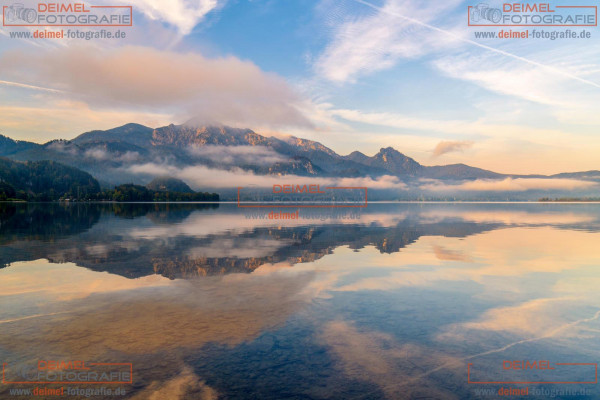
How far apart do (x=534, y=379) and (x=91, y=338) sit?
17.2 m

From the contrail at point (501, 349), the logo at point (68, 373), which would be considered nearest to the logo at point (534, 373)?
the contrail at point (501, 349)

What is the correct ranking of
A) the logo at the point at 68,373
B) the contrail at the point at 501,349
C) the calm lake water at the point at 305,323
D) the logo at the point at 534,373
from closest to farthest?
the logo at the point at 68,373 < the calm lake water at the point at 305,323 < the contrail at the point at 501,349 < the logo at the point at 534,373

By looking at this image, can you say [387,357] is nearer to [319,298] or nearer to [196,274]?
[319,298]

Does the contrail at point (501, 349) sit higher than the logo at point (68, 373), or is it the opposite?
the logo at point (68, 373)

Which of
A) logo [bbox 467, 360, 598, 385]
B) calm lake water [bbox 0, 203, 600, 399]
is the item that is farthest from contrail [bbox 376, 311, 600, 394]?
logo [bbox 467, 360, 598, 385]

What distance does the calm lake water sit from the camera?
37.6 feet

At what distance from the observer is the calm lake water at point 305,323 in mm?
11469

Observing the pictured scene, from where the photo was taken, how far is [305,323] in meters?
16.6

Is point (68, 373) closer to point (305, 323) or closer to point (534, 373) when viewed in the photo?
point (305, 323)

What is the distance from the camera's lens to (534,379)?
11977mm

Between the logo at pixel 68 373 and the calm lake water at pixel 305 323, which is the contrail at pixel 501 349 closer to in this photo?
the calm lake water at pixel 305 323

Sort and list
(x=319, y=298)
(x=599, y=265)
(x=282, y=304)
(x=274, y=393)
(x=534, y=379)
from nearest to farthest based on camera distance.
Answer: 1. (x=274, y=393)
2. (x=534, y=379)
3. (x=282, y=304)
4. (x=319, y=298)
5. (x=599, y=265)

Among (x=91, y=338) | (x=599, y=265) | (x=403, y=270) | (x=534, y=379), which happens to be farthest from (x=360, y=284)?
(x=599, y=265)

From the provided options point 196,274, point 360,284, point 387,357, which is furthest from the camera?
point 196,274
